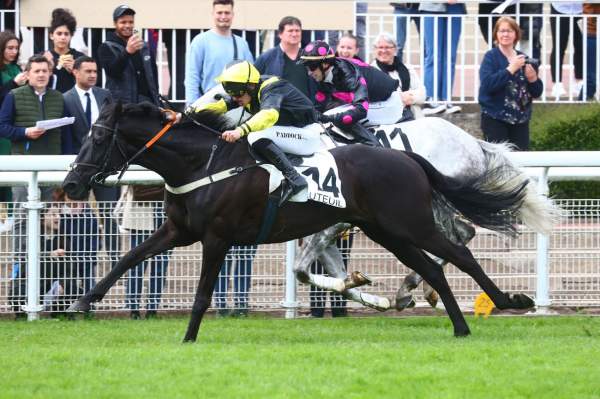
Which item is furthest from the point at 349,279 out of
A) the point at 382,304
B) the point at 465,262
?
the point at 465,262

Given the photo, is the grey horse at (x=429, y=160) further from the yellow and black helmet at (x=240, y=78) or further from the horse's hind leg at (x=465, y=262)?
the yellow and black helmet at (x=240, y=78)

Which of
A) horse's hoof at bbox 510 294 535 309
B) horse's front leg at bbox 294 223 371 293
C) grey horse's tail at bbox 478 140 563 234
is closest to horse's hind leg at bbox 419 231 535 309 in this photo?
horse's hoof at bbox 510 294 535 309

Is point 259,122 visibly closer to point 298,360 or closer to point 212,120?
point 212,120

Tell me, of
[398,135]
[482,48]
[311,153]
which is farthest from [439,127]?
[482,48]

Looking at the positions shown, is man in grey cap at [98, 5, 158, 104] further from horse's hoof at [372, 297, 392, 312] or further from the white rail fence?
horse's hoof at [372, 297, 392, 312]

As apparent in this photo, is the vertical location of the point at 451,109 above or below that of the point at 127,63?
below

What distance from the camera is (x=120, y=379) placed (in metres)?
7.41

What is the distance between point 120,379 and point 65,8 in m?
6.99

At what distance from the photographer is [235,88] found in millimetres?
9312

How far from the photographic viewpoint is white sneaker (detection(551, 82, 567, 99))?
15.0 metres

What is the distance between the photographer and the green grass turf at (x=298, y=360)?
23.5 feet

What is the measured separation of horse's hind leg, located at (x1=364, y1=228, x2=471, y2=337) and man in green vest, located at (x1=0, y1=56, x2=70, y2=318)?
117 inches

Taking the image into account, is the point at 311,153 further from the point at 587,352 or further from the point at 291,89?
the point at 587,352

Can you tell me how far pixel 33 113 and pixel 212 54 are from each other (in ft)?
5.62
